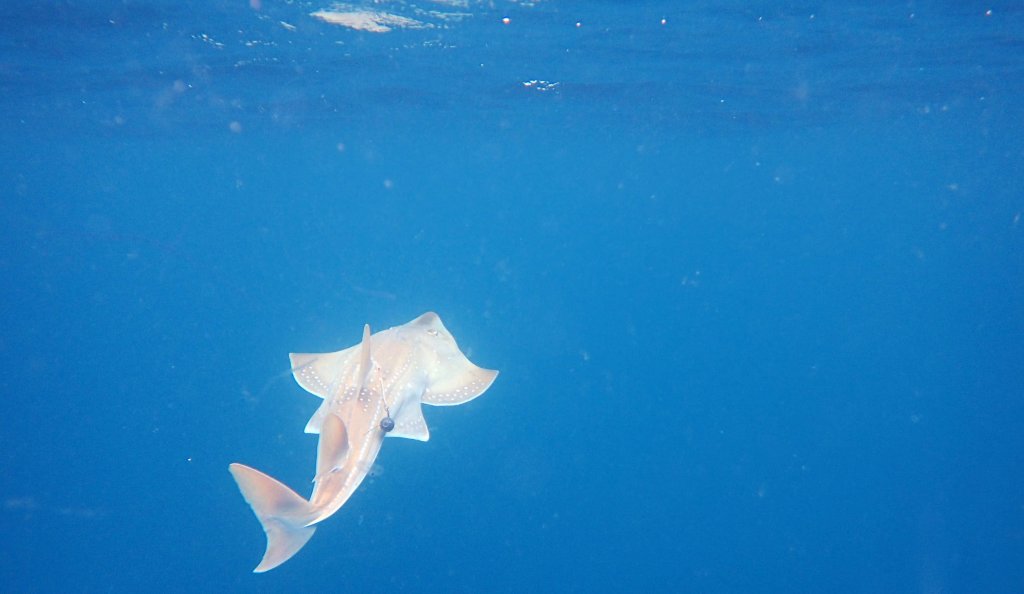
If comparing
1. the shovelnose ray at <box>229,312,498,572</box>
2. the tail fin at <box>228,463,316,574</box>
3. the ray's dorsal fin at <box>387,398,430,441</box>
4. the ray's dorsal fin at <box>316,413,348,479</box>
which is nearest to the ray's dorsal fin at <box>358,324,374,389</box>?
the shovelnose ray at <box>229,312,498,572</box>

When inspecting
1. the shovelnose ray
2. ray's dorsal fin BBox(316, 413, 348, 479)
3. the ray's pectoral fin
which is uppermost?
ray's dorsal fin BBox(316, 413, 348, 479)

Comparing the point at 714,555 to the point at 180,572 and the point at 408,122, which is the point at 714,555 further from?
the point at 408,122

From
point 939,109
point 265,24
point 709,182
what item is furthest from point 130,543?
point 709,182

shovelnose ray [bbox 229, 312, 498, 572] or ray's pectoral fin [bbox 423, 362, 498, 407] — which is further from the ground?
Result: shovelnose ray [bbox 229, 312, 498, 572]

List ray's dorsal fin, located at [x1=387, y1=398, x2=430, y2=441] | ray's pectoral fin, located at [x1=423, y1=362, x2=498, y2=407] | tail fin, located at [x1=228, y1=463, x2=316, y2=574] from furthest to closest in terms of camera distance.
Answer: ray's pectoral fin, located at [x1=423, y1=362, x2=498, y2=407], ray's dorsal fin, located at [x1=387, y1=398, x2=430, y2=441], tail fin, located at [x1=228, y1=463, x2=316, y2=574]

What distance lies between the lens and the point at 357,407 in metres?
5.71

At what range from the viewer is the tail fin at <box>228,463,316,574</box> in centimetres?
452

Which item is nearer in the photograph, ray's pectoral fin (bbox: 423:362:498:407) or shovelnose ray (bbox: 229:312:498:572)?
shovelnose ray (bbox: 229:312:498:572)

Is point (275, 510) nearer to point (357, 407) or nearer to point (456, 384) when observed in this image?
point (357, 407)

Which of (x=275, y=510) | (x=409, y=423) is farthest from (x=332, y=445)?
(x=409, y=423)

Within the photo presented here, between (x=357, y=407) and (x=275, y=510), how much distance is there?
129cm

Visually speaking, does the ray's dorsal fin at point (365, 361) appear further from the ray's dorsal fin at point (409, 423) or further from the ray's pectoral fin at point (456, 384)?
the ray's pectoral fin at point (456, 384)

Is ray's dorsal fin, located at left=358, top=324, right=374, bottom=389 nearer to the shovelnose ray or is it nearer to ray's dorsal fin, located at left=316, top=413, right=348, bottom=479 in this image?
the shovelnose ray

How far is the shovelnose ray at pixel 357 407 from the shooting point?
15.1 ft
